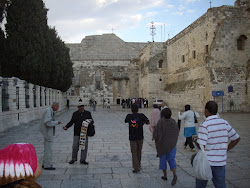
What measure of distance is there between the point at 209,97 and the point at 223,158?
1824 centimetres

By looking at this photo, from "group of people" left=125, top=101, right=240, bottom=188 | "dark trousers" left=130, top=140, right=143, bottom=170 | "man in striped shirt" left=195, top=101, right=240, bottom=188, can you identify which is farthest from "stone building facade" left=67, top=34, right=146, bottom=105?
"man in striped shirt" left=195, top=101, right=240, bottom=188

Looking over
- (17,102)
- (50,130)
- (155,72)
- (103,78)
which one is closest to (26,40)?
(17,102)

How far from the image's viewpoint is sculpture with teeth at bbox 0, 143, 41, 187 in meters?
1.36

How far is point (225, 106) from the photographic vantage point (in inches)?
792

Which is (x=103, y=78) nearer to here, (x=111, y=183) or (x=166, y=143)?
(x=166, y=143)

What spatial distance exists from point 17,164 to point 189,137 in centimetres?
662

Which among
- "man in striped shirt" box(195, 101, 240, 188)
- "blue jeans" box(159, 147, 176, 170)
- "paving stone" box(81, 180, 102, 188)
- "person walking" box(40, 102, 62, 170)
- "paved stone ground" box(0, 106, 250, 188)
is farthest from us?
"person walking" box(40, 102, 62, 170)

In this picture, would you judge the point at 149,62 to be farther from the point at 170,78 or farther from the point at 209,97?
the point at 209,97

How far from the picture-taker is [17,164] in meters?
1.38

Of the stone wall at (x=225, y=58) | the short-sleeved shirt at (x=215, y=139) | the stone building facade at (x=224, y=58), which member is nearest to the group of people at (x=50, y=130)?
the short-sleeved shirt at (x=215, y=139)

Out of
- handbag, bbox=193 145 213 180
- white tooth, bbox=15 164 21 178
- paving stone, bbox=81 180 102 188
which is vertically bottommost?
paving stone, bbox=81 180 102 188

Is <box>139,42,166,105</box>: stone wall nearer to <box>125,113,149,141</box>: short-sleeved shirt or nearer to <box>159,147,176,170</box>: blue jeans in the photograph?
<box>125,113,149,141</box>: short-sleeved shirt

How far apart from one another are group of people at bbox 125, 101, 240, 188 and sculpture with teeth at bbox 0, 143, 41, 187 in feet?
7.31

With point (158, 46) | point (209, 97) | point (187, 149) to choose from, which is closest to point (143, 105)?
point (158, 46)
